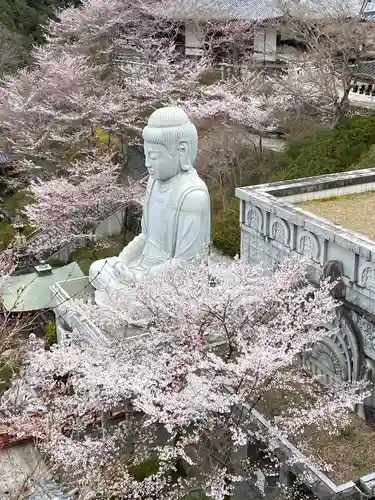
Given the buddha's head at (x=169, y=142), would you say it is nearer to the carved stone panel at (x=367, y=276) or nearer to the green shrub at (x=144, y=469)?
the carved stone panel at (x=367, y=276)

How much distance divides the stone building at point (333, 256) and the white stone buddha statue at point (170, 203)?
0.99 metres

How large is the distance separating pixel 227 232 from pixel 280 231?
4.92 metres

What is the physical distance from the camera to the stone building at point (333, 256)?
24.1 feet

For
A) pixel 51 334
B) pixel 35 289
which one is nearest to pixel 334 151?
pixel 35 289

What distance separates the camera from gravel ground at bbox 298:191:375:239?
9.23 m

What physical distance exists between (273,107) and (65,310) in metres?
11.9

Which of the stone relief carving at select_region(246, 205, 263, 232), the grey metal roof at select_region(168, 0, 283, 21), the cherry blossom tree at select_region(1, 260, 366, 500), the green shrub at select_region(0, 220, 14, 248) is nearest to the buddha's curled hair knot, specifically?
the stone relief carving at select_region(246, 205, 263, 232)

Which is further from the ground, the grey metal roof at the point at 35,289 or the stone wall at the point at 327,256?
the stone wall at the point at 327,256

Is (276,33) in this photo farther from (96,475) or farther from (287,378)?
(96,475)

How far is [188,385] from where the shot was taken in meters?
6.77

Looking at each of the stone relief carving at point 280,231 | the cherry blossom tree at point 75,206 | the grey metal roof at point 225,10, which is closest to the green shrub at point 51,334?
the cherry blossom tree at point 75,206

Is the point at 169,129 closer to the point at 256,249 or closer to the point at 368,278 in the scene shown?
the point at 256,249

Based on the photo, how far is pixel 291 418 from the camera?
7086 mm

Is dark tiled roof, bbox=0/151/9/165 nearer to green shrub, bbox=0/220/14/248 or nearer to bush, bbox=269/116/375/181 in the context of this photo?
green shrub, bbox=0/220/14/248
